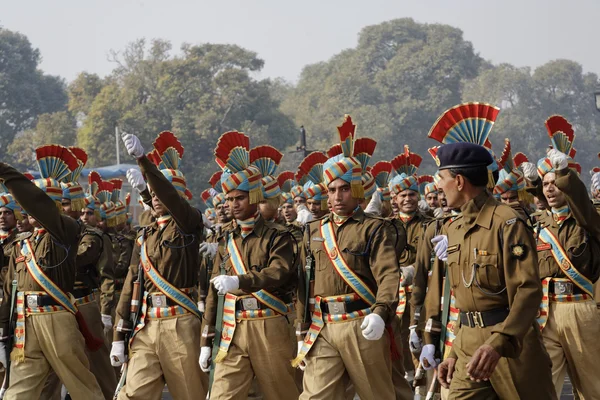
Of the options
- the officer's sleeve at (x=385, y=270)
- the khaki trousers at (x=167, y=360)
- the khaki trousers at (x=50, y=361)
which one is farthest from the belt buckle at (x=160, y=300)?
the officer's sleeve at (x=385, y=270)

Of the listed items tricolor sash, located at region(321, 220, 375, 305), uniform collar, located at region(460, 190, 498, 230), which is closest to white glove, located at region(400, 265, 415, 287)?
tricolor sash, located at region(321, 220, 375, 305)

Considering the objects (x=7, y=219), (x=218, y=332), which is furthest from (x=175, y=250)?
(x=7, y=219)

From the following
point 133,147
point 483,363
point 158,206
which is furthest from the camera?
point 158,206

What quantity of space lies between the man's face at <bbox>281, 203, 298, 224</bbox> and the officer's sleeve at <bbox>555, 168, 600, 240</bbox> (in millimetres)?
6689

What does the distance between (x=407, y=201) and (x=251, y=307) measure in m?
4.33

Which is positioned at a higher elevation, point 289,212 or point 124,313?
point 289,212

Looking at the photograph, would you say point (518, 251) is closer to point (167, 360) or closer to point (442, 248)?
point (442, 248)

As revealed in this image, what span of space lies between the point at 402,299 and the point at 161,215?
3302 millimetres

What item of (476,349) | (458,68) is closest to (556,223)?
(476,349)

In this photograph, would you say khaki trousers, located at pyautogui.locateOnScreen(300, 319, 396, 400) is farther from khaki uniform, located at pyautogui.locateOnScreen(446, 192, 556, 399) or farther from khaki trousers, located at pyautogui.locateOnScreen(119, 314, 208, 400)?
khaki uniform, located at pyautogui.locateOnScreen(446, 192, 556, 399)

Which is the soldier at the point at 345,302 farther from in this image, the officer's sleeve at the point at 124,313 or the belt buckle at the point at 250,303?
the officer's sleeve at the point at 124,313

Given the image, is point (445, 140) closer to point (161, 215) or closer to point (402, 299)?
point (161, 215)

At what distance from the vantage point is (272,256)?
26.9 feet

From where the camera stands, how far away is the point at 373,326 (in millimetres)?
7016
